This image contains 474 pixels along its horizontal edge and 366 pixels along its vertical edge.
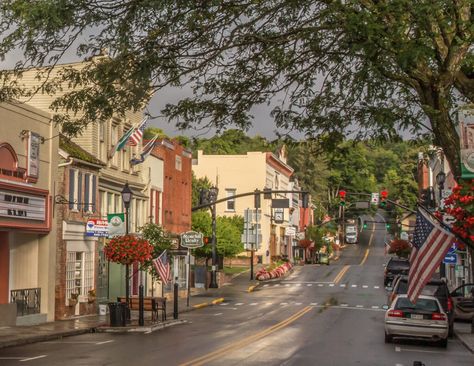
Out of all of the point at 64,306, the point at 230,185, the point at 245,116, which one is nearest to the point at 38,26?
the point at 245,116

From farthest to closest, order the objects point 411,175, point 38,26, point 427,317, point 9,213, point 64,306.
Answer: point 411,175 < point 64,306 < point 9,213 < point 427,317 < point 38,26

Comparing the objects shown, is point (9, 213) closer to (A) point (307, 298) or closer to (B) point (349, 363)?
(B) point (349, 363)

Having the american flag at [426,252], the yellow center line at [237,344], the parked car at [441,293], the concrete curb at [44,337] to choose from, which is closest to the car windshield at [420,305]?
the parked car at [441,293]

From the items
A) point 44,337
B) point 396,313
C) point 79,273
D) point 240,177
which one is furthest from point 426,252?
point 240,177

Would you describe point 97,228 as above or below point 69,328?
above

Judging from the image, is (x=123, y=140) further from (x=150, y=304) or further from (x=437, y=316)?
(x=437, y=316)

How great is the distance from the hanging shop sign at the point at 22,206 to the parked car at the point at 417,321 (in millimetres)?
13635

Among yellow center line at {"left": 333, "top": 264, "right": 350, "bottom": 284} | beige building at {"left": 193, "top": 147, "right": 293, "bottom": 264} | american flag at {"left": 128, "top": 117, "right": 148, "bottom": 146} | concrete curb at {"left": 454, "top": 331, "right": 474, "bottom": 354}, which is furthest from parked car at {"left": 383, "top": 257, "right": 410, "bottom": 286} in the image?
concrete curb at {"left": 454, "top": 331, "right": 474, "bottom": 354}

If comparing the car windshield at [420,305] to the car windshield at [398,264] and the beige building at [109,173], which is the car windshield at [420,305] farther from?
the car windshield at [398,264]

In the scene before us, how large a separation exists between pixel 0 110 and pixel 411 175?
117503 mm

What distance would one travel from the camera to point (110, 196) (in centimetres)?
4397

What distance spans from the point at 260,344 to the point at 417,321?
4.81 m

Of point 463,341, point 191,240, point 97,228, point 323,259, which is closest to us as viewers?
point 463,341

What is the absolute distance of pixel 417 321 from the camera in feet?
85.2
